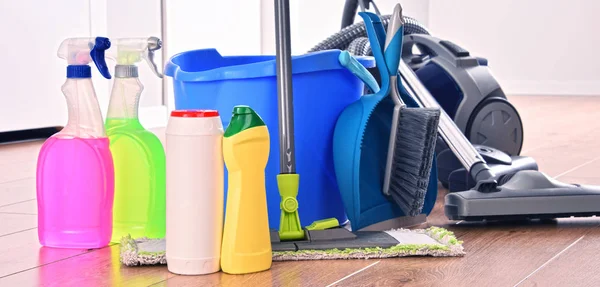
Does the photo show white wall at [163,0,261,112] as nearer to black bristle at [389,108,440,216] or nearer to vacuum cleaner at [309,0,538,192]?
vacuum cleaner at [309,0,538,192]

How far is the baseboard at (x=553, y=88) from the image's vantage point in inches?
218

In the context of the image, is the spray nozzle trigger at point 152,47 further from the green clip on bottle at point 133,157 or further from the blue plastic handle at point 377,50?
the blue plastic handle at point 377,50

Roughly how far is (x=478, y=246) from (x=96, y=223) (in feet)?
1.88

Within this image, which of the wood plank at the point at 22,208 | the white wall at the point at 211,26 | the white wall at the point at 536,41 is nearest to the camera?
the wood plank at the point at 22,208

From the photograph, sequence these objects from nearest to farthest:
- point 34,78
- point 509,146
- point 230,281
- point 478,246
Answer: point 230,281 < point 478,246 < point 509,146 < point 34,78

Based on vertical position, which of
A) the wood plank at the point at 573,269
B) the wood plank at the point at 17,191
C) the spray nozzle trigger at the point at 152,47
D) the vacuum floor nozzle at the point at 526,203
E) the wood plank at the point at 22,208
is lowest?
the wood plank at the point at 573,269

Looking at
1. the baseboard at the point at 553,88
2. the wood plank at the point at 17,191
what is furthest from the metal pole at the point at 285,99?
the baseboard at the point at 553,88

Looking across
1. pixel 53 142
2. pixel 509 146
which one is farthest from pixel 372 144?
pixel 509 146

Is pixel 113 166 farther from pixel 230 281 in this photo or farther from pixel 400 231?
pixel 400 231

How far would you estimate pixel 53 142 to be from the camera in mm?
1189

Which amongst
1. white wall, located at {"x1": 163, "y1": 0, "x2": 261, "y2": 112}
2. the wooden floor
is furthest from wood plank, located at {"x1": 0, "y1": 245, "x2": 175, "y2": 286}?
white wall, located at {"x1": 163, "y1": 0, "x2": 261, "y2": 112}

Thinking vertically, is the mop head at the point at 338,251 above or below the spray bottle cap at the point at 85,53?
below

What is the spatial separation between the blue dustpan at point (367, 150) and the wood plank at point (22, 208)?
0.60 metres

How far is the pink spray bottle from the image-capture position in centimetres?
117
